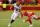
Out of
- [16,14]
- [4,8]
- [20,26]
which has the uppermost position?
[16,14]

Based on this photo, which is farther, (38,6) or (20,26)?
(38,6)

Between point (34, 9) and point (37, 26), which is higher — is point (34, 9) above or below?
below

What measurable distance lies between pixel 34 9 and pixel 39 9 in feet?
2.52

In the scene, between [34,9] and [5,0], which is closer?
[34,9]

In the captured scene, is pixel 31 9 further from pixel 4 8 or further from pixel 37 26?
pixel 37 26

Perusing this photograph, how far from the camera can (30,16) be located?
27.2 feet

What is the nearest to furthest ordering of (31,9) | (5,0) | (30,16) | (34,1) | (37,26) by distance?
(30,16)
(37,26)
(31,9)
(34,1)
(5,0)

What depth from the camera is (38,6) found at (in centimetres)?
2020

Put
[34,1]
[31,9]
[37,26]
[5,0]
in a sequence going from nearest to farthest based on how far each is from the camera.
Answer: [37,26] < [31,9] < [34,1] < [5,0]

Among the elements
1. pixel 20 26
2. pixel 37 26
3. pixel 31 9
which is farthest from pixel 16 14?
pixel 31 9

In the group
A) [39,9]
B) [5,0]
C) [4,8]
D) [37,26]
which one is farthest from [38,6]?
[37,26]

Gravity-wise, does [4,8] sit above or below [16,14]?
below

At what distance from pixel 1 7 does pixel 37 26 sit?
1334cm

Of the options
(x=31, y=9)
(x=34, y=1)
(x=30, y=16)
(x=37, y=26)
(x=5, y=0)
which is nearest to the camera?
(x=30, y=16)
